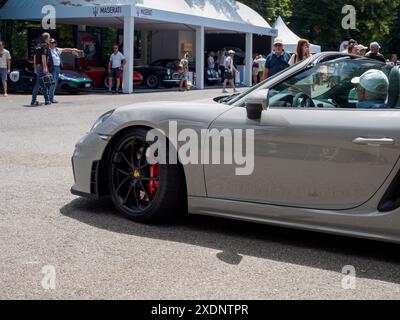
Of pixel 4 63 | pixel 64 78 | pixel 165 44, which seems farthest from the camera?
pixel 165 44

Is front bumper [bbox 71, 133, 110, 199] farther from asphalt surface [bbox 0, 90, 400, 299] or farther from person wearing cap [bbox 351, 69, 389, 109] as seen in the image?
person wearing cap [bbox 351, 69, 389, 109]

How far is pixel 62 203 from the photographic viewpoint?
5551 mm

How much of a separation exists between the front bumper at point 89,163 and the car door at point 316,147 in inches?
39.7

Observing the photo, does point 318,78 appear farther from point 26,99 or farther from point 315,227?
point 26,99

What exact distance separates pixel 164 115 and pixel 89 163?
79 cm

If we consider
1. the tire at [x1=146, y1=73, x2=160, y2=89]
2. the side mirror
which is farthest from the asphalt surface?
the tire at [x1=146, y1=73, x2=160, y2=89]

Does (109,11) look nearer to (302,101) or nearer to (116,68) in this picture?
(116,68)

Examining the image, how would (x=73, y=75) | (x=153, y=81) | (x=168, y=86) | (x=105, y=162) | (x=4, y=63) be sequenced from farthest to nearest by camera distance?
(x=168, y=86), (x=153, y=81), (x=73, y=75), (x=4, y=63), (x=105, y=162)

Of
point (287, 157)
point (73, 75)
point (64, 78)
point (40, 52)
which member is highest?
point (40, 52)

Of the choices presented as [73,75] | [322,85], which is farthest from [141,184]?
[73,75]

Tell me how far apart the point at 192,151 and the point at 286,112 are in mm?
726

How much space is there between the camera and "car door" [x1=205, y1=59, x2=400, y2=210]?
157 inches

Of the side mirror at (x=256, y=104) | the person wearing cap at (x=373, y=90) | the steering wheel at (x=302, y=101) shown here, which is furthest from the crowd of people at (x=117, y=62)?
the side mirror at (x=256, y=104)

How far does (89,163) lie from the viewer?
5.10 metres
